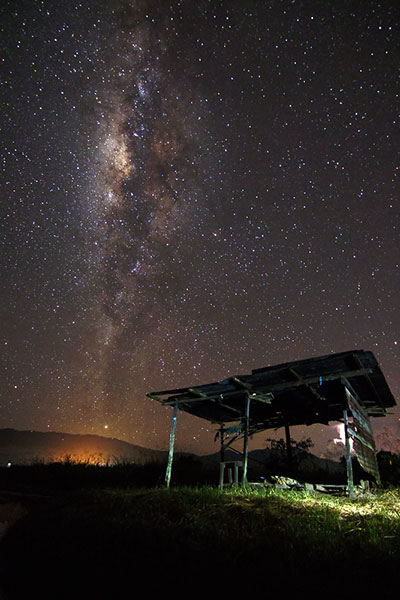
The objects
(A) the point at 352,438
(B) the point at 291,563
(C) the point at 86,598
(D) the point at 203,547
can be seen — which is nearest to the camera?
(C) the point at 86,598

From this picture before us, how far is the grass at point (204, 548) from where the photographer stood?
3.82 m

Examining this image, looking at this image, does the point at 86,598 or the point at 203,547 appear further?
the point at 203,547

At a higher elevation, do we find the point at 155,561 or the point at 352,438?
the point at 352,438

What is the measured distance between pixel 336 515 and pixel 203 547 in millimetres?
2837

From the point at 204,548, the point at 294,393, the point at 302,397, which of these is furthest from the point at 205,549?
the point at 302,397

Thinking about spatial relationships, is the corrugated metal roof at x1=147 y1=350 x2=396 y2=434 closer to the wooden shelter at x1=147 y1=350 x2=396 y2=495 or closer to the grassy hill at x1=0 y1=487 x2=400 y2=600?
the wooden shelter at x1=147 y1=350 x2=396 y2=495

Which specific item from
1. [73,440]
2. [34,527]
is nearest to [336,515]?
[34,527]

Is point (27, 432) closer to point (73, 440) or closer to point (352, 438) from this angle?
point (73, 440)

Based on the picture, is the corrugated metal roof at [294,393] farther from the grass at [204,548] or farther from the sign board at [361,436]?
the grass at [204,548]

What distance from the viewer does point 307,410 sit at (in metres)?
13.8

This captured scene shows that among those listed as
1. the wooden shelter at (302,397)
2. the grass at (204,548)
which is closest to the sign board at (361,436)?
the wooden shelter at (302,397)

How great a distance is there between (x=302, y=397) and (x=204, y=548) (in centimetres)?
831

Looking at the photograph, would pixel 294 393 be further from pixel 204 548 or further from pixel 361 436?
pixel 204 548

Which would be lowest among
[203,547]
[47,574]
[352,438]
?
[47,574]
